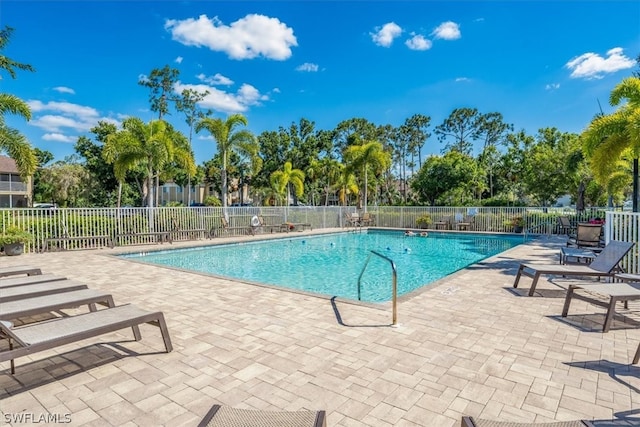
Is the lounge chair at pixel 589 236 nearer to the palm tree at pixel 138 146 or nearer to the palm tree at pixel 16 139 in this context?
the palm tree at pixel 138 146

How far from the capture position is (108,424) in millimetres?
2594

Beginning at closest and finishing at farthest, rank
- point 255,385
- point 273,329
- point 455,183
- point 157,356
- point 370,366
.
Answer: point 255,385, point 370,366, point 157,356, point 273,329, point 455,183

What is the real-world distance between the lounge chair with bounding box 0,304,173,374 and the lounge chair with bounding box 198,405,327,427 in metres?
1.74

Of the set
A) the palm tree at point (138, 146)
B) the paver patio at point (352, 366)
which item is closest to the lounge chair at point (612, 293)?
the paver patio at point (352, 366)

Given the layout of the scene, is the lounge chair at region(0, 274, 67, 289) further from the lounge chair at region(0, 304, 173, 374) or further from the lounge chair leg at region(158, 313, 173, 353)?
the lounge chair leg at region(158, 313, 173, 353)

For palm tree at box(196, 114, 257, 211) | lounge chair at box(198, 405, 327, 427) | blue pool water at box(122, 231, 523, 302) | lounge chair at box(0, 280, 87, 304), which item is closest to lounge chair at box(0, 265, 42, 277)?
lounge chair at box(0, 280, 87, 304)

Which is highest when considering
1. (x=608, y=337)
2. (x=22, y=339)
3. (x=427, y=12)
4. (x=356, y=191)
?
(x=427, y=12)

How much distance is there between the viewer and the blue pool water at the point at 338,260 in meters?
9.32

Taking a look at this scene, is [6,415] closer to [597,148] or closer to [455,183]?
[597,148]

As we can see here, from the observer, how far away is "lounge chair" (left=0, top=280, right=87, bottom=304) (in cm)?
415

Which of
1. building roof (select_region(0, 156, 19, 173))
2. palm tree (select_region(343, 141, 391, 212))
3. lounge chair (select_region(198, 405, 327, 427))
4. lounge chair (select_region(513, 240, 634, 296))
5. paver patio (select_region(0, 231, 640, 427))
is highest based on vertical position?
building roof (select_region(0, 156, 19, 173))

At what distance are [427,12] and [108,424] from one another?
52.8 feet

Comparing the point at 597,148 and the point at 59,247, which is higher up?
the point at 597,148

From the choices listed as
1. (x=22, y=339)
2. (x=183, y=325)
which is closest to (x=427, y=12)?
(x=183, y=325)
